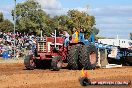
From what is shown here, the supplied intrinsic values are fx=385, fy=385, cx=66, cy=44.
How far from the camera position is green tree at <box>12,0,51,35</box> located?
5150cm

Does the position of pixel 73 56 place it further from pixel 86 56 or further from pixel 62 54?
pixel 62 54

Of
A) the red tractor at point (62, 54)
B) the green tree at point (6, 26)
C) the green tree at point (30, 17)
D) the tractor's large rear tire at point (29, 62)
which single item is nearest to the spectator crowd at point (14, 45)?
the tractor's large rear tire at point (29, 62)

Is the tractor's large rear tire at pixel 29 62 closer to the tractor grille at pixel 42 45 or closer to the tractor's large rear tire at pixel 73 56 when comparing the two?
the tractor grille at pixel 42 45

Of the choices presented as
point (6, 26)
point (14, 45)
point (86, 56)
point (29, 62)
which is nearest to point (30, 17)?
point (6, 26)

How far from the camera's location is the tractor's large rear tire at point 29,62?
18438 millimetres

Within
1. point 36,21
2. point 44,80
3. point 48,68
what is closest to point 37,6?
point 36,21

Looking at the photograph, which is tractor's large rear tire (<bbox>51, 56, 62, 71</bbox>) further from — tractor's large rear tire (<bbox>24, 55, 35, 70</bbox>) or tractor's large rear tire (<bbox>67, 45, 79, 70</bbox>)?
tractor's large rear tire (<bbox>24, 55, 35, 70</bbox>)

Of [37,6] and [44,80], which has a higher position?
[37,6]

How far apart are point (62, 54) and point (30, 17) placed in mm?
34410

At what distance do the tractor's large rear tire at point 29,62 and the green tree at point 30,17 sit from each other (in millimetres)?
32380

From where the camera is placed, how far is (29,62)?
1848 cm

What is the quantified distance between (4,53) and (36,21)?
24.1 meters

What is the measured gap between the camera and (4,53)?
1139 inches

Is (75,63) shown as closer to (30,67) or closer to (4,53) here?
(30,67)
